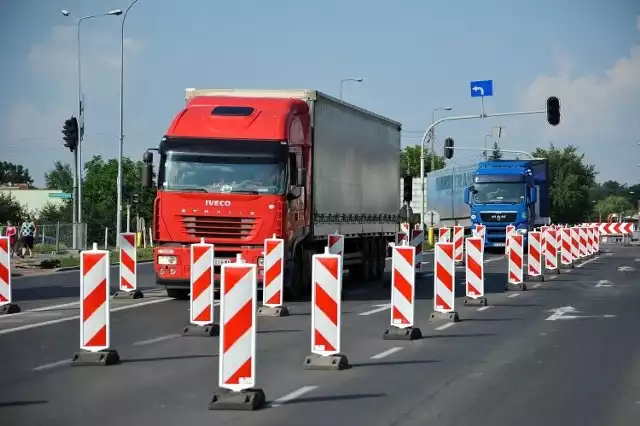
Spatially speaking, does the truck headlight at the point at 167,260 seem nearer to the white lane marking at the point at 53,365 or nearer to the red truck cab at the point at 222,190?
the red truck cab at the point at 222,190

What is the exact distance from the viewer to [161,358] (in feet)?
44.1

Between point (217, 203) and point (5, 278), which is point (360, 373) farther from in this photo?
point (217, 203)

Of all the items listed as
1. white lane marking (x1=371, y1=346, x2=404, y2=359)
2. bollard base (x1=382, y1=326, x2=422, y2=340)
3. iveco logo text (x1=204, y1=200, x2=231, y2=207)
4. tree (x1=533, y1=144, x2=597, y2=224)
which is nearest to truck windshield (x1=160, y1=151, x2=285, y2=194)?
iveco logo text (x1=204, y1=200, x2=231, y2=207)

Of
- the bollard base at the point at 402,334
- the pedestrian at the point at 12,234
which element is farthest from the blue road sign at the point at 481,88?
the bollard base at the point at 402,334

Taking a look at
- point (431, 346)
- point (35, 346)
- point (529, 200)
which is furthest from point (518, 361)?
point (529, 200)

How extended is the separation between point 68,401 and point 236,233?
11.3 meters

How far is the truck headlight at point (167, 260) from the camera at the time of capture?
21.4m

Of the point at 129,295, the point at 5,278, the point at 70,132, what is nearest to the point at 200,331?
the point at 5,278

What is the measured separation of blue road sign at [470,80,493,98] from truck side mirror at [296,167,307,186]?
80.5ft

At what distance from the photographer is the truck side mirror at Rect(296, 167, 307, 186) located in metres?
22.3

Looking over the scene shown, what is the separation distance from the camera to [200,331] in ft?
52.2

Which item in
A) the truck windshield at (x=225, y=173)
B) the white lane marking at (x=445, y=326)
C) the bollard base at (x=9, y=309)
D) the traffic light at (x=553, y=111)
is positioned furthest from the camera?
the traffic light at (x=553, y=111)

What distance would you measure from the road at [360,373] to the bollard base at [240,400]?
106 mm

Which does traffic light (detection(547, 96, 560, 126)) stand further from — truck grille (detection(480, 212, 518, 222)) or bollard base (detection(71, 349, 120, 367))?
bollard base (detection(71, 349, 120, 367))
